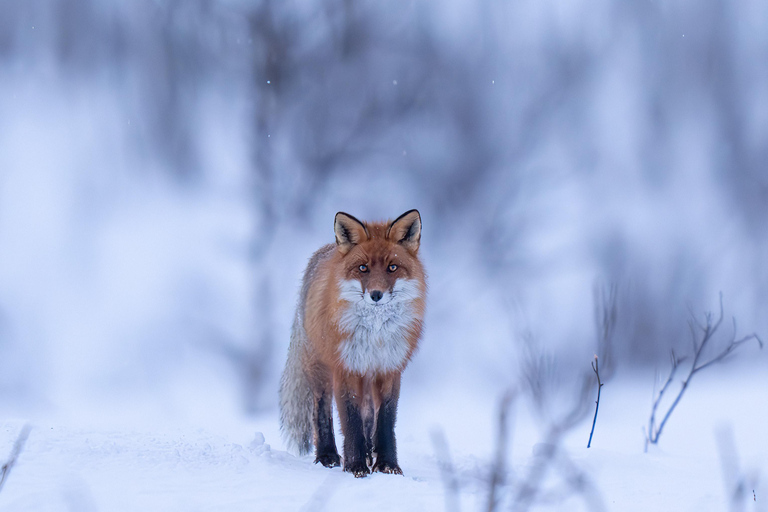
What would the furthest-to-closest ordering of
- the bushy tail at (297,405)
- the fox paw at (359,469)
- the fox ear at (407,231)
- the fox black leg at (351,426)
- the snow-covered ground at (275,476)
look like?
the bushy tail at (297,405), the fox ear at (407,231), the fox black leg at (351,426), the fox paw at (359,469), the snow-covered ground at (275,476)

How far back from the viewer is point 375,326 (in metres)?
4.67

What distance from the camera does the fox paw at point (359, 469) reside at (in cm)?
452

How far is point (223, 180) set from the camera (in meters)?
10.7

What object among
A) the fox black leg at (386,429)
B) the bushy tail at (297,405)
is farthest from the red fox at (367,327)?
the bushy tail at (297,405)

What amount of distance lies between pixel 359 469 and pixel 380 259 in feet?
4.81

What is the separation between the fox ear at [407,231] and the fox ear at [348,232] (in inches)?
8.1

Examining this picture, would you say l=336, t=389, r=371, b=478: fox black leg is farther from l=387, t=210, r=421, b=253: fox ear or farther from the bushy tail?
l=387, t=210, r=421, b=253: fox ear

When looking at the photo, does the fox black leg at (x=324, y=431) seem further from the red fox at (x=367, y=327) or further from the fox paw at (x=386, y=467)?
the fox paw at (x=386, y=467)

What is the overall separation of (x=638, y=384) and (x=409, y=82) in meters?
6.33

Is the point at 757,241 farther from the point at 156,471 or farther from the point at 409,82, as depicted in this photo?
the point at 156,471

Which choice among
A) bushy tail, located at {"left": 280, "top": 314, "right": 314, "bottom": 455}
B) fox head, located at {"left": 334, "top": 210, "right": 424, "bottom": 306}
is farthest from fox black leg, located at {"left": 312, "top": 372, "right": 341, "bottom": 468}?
fox head, located at {"left": 334, "top": 210, "right": 424, "bottom": 306}

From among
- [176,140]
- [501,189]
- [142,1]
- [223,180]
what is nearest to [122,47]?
[142,1]

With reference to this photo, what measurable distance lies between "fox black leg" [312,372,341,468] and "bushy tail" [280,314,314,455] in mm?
204

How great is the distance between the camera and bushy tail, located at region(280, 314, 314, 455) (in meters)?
5.54
